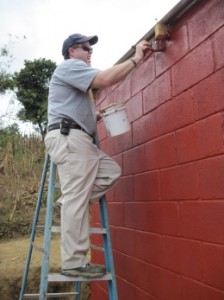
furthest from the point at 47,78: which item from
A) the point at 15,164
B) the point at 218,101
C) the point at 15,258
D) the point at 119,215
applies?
the point at 218,101

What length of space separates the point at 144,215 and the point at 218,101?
1.27 metres

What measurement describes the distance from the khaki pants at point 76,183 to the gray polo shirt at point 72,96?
0.12 metres

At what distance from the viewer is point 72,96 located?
290 centimetres

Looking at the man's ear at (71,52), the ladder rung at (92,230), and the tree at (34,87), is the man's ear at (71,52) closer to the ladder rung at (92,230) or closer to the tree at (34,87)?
the ladder rung at (92,230)

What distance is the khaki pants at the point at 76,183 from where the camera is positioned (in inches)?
102

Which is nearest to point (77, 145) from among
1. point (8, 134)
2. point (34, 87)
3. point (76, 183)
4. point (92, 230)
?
point (76, 183)

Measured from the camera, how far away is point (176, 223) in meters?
2.54

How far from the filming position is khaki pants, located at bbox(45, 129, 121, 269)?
8.46 feet

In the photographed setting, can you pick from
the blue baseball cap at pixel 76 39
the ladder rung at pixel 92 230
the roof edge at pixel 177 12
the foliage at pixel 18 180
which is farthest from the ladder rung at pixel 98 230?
the foliage at pixel 18 180

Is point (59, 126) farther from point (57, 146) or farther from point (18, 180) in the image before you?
point (18, 180)

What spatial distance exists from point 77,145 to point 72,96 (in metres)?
0.41

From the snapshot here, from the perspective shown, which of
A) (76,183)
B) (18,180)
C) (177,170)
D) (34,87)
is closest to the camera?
(177,170)

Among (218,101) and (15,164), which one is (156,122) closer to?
(218,101)

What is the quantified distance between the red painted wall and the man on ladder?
1.07ft
